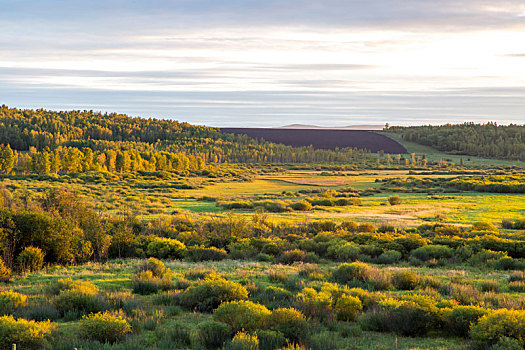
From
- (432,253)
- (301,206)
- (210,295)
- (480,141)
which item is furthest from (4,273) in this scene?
(480,141)

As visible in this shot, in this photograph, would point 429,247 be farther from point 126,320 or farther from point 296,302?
point 126,320

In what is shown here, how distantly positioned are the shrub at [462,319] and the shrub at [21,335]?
6.28 metres

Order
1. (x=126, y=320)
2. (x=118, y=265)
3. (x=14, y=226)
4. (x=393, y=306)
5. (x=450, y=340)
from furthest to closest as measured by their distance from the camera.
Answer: (x=118, y=265), (x=14, y=226), (x=393, y=306), (x=126, y=320), (x=450, y=340)

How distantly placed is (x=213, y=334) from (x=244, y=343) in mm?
711

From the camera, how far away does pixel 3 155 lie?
77.8 m

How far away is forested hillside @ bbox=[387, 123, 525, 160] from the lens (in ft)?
488

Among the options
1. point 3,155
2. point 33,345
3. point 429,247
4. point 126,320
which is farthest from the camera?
point 3,155

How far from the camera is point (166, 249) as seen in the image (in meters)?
15.6

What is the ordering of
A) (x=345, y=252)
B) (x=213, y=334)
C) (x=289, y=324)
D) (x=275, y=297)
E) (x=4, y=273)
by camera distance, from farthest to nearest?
(x=345, y=252) < (x=4, y=273) < (x=275, y=297) < (x=289, y=324) < (x=213, y=334)

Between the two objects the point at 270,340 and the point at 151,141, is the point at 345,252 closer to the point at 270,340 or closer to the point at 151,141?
the point at 270,340

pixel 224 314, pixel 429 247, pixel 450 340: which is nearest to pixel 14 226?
pixel 224 314

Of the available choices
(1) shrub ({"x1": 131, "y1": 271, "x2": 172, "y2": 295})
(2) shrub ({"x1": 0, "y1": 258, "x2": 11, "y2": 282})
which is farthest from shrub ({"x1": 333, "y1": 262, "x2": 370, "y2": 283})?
(2) shrub ({"x1": 0, "y1": 258, "x2": 11, "y2": 282})

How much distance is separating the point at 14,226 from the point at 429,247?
512 inches

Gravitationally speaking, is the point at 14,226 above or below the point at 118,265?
above
